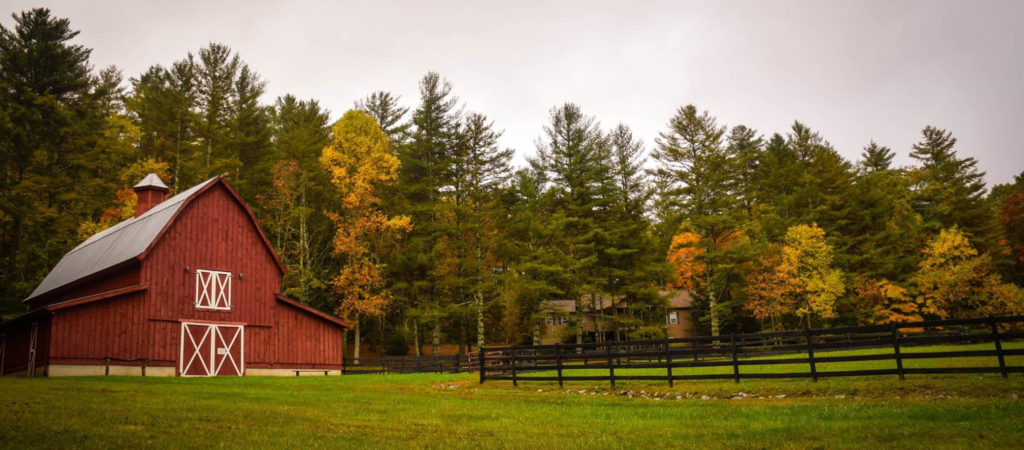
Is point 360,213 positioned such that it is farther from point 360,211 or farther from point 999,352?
point 999,352

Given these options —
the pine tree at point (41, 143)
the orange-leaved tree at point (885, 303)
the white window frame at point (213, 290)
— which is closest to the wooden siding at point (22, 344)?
the white window frame at point (213, 290)

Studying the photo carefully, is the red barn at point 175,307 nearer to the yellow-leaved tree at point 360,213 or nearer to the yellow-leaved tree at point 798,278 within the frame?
the yellow-leaved tree at point 360,213

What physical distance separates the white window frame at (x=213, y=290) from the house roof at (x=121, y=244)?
2.62 m

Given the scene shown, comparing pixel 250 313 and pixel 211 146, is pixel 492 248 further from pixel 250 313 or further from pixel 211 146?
pixel 211 146

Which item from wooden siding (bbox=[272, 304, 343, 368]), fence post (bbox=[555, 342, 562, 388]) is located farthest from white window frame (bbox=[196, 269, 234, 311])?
fence post (bbox=[555, 342, 562, 388])

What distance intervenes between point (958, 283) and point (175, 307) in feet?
149

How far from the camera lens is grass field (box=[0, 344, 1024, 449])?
820cm

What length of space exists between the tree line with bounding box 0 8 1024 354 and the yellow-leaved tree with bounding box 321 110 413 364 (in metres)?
0.14

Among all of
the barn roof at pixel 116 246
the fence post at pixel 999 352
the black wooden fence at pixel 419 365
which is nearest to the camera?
the fence post at pixel 999 352

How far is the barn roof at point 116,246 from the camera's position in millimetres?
25922

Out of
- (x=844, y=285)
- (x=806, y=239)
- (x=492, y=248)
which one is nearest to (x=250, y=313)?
(x=492, y=248)

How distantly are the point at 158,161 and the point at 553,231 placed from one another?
26.3m

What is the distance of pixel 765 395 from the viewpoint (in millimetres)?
13984

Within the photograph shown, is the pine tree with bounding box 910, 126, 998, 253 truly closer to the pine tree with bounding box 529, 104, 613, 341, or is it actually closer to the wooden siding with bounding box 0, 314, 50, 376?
the pine tree with bounding box 529, 104, 613, 341
